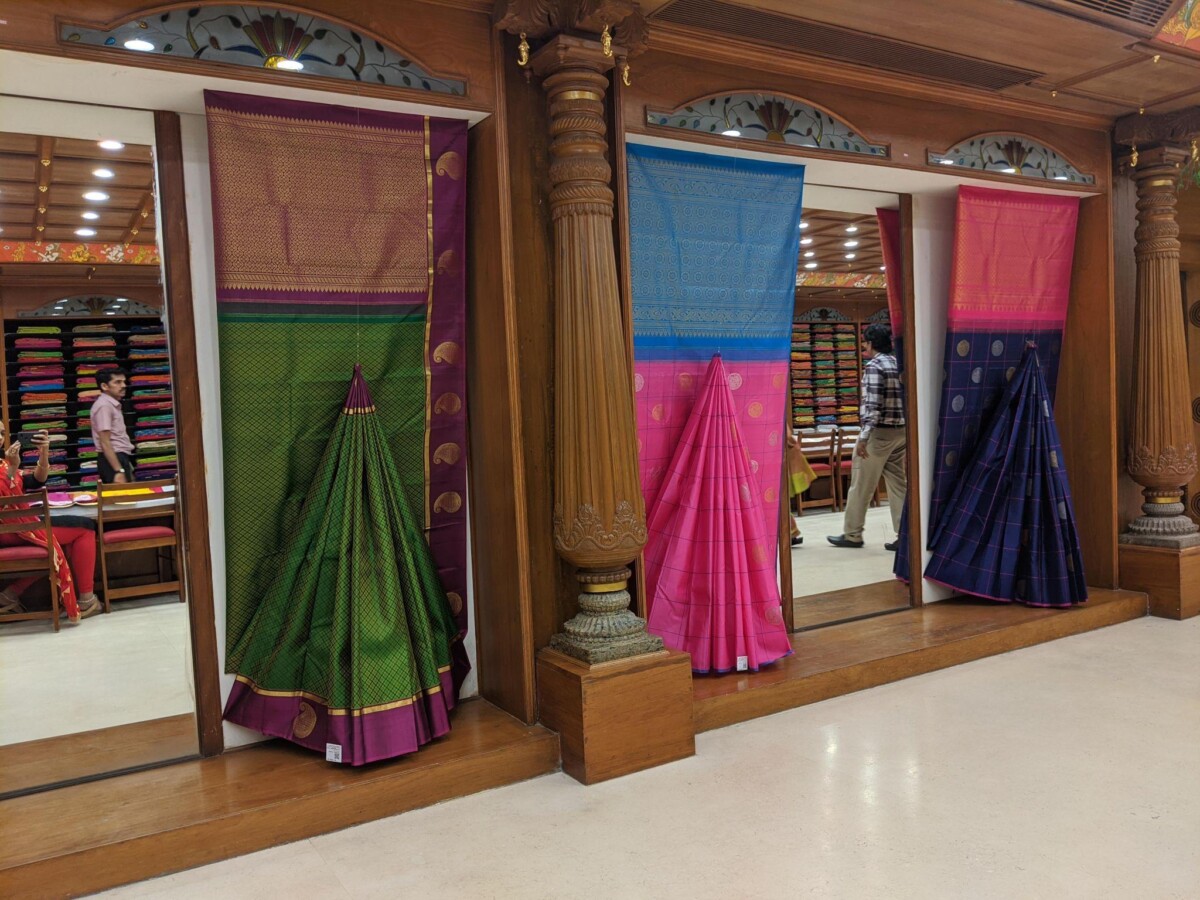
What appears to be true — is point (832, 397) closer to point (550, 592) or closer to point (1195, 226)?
point (1195, 226)

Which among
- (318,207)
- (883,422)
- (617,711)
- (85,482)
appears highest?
(318,207)

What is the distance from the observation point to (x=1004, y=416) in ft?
15.8

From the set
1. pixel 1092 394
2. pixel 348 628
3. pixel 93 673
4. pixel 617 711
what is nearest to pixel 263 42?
pixel 348 628

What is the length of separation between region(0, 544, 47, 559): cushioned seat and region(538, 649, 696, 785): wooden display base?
3628 mm

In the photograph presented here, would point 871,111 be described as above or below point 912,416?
above

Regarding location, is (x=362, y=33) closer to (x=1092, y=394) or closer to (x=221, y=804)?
(x=221, y=804)

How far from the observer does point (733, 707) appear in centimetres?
353

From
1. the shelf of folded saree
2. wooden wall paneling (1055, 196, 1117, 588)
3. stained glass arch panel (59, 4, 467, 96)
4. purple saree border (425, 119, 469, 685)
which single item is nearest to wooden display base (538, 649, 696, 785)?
purple saree border (425, 119, 469, 685)

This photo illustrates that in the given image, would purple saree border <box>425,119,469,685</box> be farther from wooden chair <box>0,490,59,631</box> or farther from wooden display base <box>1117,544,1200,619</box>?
wooden display base <box>1117,544,1200,619</box>

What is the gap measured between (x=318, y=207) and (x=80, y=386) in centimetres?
735

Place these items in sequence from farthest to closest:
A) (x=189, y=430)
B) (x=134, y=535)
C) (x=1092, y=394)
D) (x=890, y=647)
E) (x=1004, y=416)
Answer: (x=134, y=535) → (x=1092, y=394) → (x=1004, y=416) → (x=890, y=647) → (x=189, y=430)

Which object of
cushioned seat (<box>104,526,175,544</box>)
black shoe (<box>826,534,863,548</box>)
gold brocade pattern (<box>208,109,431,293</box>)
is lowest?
black shoe (<box>826,534,863,548</box>)

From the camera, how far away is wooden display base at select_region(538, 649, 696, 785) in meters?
3.01

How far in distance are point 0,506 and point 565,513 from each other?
3.96m
